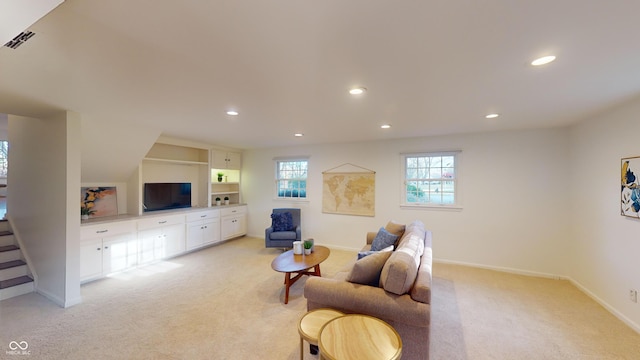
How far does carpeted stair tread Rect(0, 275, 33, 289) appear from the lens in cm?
302

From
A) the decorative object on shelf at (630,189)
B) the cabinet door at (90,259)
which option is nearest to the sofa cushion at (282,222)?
the cabinet door at (90,259)

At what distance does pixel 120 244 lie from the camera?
3.79 metres

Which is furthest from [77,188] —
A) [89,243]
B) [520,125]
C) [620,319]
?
[620,319]

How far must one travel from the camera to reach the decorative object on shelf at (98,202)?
3.91 metres

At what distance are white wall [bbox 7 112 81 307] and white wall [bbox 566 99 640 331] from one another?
6069 millimetres

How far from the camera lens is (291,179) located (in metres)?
5.77

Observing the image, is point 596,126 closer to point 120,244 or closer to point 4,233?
point 120,244

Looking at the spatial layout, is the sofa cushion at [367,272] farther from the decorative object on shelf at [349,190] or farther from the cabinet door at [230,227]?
the cabinet door at [230,227]

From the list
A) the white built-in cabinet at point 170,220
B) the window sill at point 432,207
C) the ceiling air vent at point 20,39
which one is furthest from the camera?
the window sill at point 432,207

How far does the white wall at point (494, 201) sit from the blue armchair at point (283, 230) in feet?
3.26

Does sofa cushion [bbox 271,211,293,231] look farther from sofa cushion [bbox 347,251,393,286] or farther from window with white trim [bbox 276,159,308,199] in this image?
sofa cushion [bbox 347,251,393,286]

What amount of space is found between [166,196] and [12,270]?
214 cm

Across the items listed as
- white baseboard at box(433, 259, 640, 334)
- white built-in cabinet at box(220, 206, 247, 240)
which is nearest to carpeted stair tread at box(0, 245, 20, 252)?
white built-in cabinet at box(220, 206, 247, 240)

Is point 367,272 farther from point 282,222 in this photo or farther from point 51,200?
point 51,200
